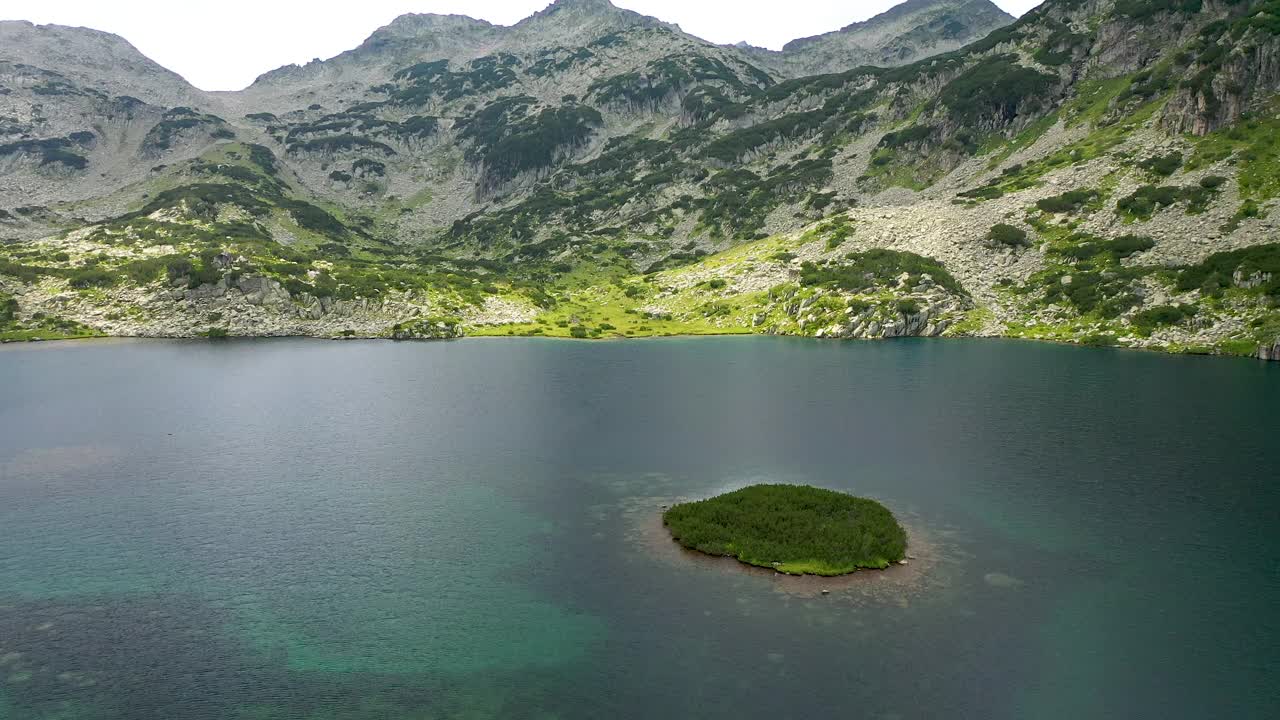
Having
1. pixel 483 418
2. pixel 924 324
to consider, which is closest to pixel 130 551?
pixel 483 418

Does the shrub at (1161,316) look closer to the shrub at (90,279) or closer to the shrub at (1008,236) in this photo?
the shrub at (1008,236)

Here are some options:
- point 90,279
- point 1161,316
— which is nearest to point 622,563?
point 1161,316

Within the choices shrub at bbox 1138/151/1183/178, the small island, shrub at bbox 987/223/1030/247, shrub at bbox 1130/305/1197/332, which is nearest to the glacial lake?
the small island

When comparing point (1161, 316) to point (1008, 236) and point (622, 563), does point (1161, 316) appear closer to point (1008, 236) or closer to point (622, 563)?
point (1008, 236)

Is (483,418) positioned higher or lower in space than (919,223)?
lower

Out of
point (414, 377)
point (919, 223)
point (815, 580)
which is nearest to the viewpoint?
point (815, 580)

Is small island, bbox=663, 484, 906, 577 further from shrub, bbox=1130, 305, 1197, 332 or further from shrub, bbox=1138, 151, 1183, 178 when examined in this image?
shrub, bbox=1138, 151, 1183, 178

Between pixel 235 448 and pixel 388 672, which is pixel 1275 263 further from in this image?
pixel 235 448
